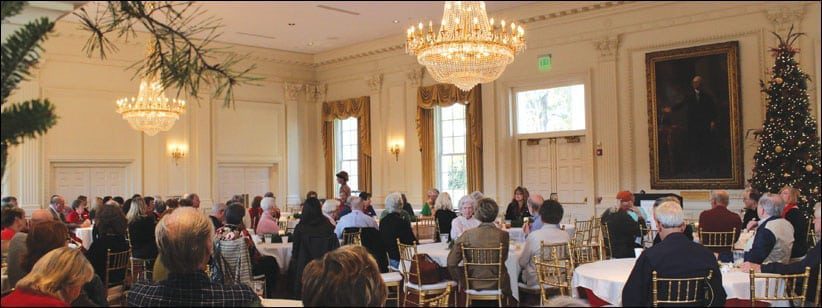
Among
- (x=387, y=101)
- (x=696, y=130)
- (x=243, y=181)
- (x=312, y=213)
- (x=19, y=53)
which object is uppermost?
(x=387, y=101)

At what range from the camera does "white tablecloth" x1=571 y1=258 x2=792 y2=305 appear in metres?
4.47

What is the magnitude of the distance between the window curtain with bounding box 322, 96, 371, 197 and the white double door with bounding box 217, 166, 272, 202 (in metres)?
1.55

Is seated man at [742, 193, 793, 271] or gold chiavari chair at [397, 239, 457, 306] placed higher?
seated man at [742, 193, 793, 271]

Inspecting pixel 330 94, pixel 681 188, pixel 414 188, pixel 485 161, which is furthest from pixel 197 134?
pixel 681 188

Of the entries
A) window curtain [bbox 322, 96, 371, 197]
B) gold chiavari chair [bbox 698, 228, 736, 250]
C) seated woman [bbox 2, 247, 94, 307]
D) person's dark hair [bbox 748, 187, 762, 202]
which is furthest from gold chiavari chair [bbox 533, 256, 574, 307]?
window curtain [bbox 322, 96, 371, 197]

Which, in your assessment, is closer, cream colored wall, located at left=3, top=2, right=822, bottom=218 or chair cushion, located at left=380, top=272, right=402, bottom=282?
chair cushion, located at left=380, top=272, right=402, bottom=282

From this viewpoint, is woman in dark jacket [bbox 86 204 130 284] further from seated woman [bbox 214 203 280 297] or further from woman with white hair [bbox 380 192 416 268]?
woman with white hair [bbox 380 192 416 268]

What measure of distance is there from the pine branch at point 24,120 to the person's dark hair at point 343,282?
54.0 inches

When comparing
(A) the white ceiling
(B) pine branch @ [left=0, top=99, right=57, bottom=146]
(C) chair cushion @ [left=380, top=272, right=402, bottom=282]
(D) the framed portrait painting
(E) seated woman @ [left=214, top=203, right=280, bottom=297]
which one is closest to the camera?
(B) pine branch @ [left=0, top=99, right=57, bottom=146]

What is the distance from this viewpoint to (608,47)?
11.9 m

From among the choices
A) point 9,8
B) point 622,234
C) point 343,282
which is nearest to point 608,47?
point 622,234

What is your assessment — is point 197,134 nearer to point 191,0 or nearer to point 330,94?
point 330,94

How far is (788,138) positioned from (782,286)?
5.19 meters

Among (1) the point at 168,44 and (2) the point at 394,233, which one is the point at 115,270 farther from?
(1) the point at 168,44
